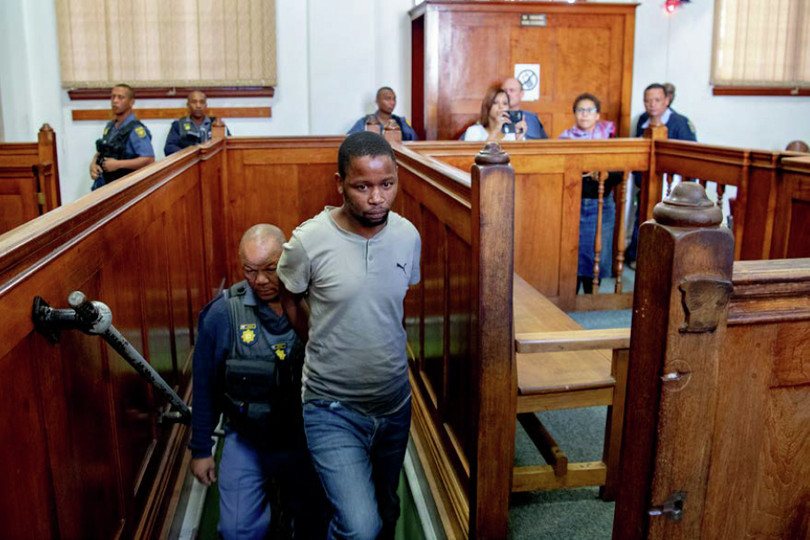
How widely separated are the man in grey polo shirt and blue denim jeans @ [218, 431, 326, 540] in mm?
507

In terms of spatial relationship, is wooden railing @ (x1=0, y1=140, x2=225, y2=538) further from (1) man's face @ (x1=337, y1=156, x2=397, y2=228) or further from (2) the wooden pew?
(2) the wooden pew

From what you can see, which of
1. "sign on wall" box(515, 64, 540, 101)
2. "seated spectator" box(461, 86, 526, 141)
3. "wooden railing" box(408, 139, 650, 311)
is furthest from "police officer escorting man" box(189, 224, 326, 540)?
"sign on wall" box(515, 64, 540, 101)

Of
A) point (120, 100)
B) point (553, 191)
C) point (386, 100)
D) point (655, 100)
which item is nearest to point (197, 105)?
point (120, 100)

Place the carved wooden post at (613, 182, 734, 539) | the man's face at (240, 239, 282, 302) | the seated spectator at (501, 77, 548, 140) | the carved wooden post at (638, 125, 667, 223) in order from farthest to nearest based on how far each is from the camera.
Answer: the seated spectator at (501, 77, 548, 140) → the carved wooden post at (638, 125, 667, 223) → the man's face at (240, 239, 282, 302) → the carved wooden post at (613, 182, 734, 539)

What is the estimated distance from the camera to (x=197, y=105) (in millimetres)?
6262

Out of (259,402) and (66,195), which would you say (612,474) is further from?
(66,195)

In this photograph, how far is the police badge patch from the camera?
88.0 inches

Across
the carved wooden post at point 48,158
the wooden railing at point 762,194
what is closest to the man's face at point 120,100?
the carved wooden post at point 48,158

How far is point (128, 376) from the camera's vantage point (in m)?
2.05

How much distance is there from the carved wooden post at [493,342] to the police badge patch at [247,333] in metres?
0.71

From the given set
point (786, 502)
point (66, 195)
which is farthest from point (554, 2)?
point (786, 502)

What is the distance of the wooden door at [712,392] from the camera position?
0.98 m

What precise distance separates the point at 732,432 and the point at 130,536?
153cm

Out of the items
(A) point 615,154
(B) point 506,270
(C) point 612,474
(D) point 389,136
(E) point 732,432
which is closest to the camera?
(E) point 732,432
